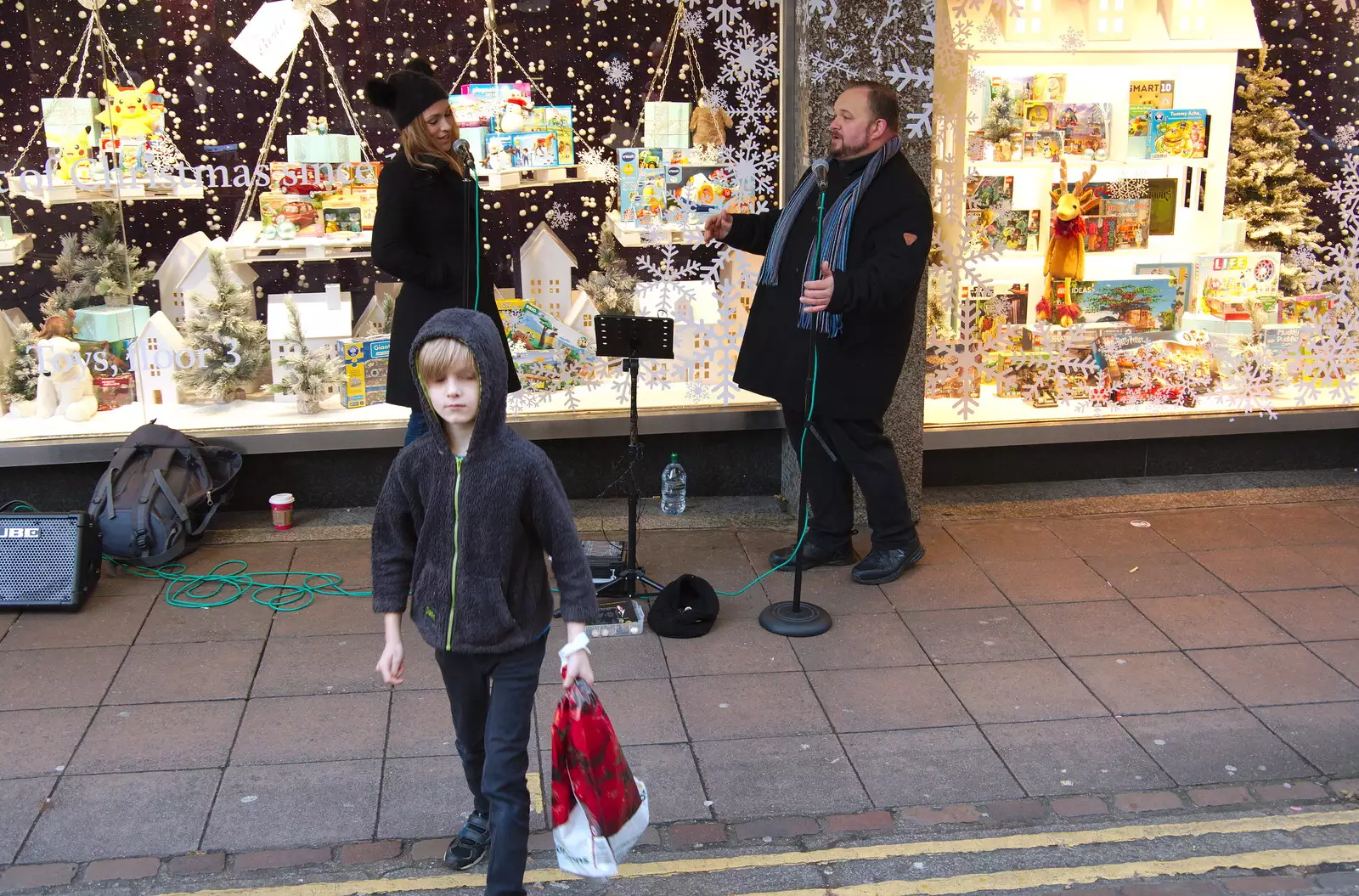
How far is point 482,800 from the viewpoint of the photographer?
3.67 meters

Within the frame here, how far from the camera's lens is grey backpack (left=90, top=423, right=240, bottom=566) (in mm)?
5805

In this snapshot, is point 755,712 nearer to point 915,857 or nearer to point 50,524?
point 915,857

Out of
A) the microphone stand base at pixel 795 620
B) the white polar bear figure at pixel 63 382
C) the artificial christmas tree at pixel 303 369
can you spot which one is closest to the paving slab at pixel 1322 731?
the microphone stand base at pixel 795 620

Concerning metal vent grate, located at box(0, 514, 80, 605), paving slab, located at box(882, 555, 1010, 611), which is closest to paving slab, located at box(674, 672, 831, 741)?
paving slab, located at box(882, 555, 1010, 611)

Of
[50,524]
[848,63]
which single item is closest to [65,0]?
[50,524]

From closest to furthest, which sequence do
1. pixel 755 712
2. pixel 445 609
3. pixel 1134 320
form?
pixel 445 609 → pixel 755 712 → pixel 1134 320

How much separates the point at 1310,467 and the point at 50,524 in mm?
6574

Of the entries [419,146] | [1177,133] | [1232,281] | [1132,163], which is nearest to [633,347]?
[419,146]

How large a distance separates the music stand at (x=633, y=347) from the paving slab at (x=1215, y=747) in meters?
2.11

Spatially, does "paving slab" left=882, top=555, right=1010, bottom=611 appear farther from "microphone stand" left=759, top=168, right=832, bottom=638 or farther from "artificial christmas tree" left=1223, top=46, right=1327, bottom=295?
"artificial christmas tree" left=1223, top=46, right=1327, bottom=295

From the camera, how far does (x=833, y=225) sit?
5.39 meters

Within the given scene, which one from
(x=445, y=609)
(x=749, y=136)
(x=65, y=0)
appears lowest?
(x=445, y=609)

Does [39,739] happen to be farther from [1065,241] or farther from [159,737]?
[1065,241]

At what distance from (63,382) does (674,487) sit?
311 cm
